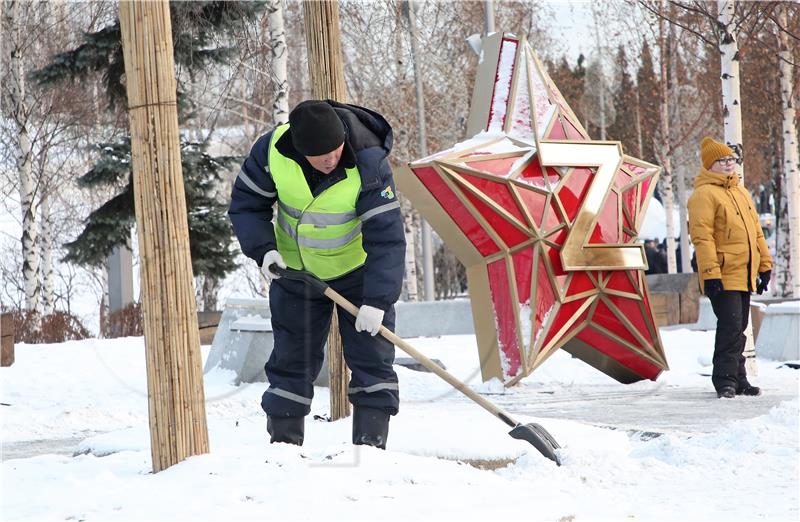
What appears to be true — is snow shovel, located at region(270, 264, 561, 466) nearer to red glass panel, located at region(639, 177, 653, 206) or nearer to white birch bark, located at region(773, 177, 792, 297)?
red glass panel, located at region(639, 177, 653, 206)

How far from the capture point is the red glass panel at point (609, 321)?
351 inches

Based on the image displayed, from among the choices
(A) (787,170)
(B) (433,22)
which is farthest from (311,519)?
(B) (433,22)

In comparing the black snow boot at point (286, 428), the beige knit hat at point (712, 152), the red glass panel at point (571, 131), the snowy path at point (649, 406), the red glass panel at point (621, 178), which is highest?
the red glass panel at point (571, 131)

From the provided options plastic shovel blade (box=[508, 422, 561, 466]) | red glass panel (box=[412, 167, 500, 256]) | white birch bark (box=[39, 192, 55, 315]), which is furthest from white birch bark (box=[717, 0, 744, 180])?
white birch bark (box=[39, 192, 55, 315])

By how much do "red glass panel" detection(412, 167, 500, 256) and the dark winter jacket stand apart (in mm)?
3699

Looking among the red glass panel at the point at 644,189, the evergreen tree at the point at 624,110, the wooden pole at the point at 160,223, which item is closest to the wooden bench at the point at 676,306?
the red glass panel at the point at 644,189

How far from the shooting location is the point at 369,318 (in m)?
4.59

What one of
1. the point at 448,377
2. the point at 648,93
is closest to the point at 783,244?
the point at 648,93

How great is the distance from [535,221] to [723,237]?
4.72ft

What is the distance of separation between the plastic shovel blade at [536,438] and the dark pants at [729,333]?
3.10m

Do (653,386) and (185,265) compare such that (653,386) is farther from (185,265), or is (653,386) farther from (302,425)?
(185,265)

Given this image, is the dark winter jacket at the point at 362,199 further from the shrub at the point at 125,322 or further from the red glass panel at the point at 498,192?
the shrub at the point at 125,322

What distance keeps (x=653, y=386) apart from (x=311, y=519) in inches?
256

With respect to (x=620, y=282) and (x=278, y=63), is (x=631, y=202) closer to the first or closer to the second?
(x=620, y=282)
